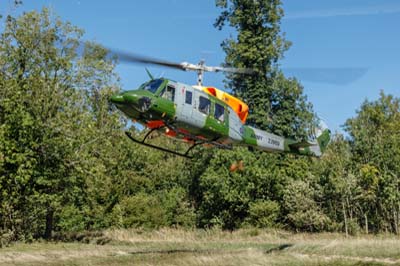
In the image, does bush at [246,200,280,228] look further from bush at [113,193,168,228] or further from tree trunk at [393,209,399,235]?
tree trunk at [393,209,399,235]

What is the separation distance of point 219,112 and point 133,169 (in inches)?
1020

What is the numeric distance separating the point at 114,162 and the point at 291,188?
14.3 meters

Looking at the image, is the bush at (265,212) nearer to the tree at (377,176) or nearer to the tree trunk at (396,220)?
the tree at (377,176)

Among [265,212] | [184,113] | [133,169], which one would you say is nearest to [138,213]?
[133,169]

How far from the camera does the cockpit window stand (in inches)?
653

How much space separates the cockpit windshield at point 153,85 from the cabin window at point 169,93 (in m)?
0.27

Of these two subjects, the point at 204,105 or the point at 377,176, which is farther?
the point at 377,176

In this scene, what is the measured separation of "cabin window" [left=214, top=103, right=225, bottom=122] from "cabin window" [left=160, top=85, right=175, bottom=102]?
1.90 metres

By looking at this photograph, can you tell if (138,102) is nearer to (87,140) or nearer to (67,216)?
(87,140)

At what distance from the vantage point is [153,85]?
16.8 metres

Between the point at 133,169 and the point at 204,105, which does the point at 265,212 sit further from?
the point at 204,105

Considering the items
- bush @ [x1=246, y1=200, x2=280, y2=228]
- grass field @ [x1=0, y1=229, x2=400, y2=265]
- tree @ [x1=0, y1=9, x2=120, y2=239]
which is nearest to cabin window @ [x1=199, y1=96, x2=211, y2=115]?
grass field @ [x1=0, y1=229, x2=400, y2=265]

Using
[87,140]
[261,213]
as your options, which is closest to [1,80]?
[87,140]

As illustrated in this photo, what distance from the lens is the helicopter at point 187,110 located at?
53.2ft
